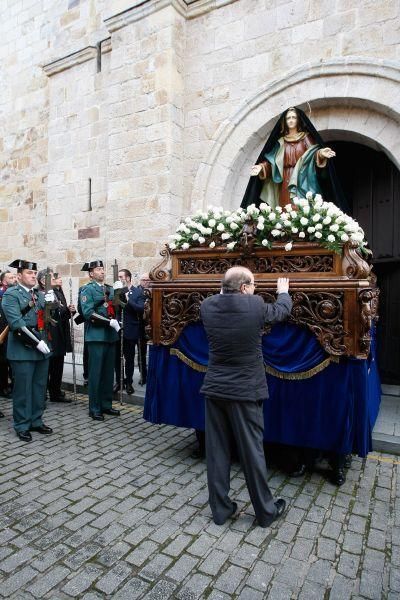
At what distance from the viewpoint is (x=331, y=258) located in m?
3.54

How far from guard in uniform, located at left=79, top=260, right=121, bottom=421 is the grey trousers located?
2.77 metres

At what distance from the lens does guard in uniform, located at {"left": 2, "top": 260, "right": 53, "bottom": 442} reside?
15.5 feet

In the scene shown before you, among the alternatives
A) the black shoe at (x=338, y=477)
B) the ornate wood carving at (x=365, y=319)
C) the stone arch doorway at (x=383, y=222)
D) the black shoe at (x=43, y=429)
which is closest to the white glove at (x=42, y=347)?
the black shoe at (x=43, y=429)

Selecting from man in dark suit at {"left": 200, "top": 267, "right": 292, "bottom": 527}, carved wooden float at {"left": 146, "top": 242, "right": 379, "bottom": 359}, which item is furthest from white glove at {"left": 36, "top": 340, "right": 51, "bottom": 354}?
man in dark suit at {"left": 200, "top": 267, "right": 292, "bottom": 527}

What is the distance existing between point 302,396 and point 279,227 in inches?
58.4

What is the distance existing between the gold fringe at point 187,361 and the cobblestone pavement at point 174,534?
915mm

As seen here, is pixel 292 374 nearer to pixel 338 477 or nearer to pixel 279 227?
pixel 338 477

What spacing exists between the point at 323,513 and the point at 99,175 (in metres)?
7.66

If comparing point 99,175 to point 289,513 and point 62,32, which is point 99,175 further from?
point 289,513

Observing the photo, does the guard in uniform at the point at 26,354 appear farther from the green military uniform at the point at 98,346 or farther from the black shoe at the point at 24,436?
the green military uniform at the point at 98,346

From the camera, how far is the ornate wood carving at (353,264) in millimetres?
3337

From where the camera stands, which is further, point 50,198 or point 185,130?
point 50,198

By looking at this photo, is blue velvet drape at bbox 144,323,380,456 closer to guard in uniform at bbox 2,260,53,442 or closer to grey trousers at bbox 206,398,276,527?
grey trousers at bbox 206,398,276,527

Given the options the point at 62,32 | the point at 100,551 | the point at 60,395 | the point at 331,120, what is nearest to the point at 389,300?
the point at 331,120
